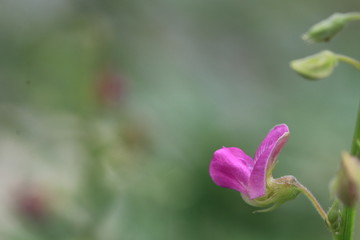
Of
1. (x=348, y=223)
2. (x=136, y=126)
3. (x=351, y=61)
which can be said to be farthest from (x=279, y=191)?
(x=136, y=126)

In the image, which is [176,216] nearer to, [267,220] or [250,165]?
[267,220]

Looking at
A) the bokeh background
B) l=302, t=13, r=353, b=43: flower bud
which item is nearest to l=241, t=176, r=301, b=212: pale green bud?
l=302, t=13, r=353, b=43: flower bud

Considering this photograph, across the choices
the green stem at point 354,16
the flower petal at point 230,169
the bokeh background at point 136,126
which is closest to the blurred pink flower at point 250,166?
the flower petal at point 230,169

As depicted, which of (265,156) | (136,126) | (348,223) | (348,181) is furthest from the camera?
(136,126)

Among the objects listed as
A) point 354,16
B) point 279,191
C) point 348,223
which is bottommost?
point 348,223

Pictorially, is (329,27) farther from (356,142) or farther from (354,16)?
(356,142)

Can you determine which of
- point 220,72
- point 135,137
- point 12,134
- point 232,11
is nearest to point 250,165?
point 135,137

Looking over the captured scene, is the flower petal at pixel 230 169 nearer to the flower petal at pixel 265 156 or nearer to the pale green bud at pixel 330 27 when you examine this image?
the flower petal at pixel 265 156
